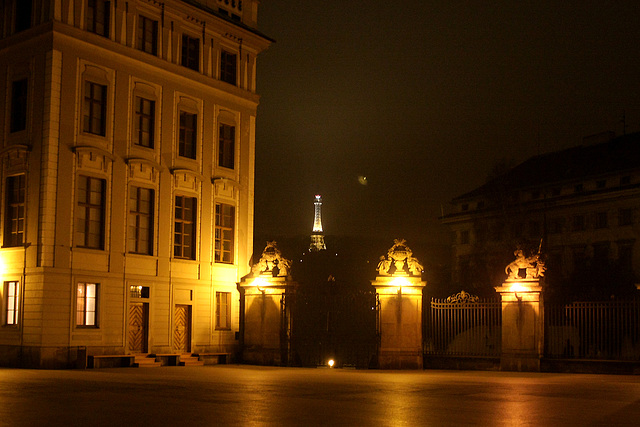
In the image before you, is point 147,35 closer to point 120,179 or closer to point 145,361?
point 120,179

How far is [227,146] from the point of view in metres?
33.9

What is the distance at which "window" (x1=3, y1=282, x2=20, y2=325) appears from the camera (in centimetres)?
2770

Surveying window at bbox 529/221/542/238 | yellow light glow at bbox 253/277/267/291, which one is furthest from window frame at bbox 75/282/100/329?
window at bbox 529/221/542/238

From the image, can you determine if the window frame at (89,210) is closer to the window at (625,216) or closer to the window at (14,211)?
the window at (14,211)

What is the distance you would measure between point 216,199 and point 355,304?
6.82 m

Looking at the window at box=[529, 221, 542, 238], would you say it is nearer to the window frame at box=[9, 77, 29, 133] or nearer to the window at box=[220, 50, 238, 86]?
the window at box=[220, 50, 238, 86]

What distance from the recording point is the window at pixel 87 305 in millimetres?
27906

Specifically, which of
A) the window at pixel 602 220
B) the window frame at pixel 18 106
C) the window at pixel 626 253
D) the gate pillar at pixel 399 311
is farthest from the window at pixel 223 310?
the window at pixel 602 220

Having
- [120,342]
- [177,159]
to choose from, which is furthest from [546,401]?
[177,159]

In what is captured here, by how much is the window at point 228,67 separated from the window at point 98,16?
224 inches

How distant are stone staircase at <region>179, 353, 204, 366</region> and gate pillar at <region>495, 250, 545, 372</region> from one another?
1061cm

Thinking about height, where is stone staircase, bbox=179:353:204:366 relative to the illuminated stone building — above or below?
below

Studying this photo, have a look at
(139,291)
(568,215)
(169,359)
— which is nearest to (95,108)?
(139,291)

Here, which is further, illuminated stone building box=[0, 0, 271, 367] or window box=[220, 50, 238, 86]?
window box=[220, 50, 238, 86]
